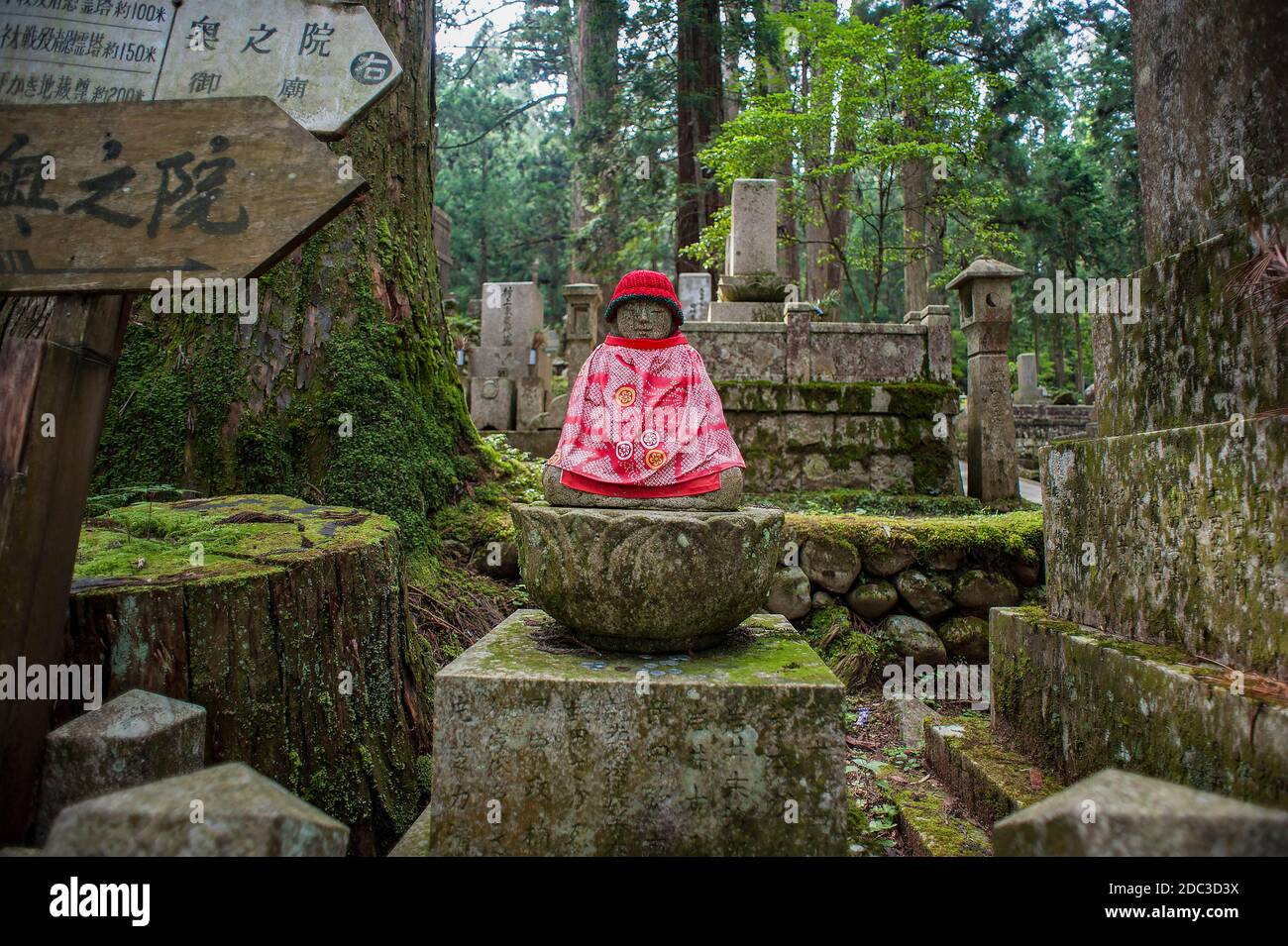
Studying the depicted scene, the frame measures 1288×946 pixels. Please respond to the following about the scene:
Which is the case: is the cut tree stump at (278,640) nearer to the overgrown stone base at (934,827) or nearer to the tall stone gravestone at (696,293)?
the overgrown stone base at (934,827)

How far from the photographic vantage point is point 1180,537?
2.08 metres

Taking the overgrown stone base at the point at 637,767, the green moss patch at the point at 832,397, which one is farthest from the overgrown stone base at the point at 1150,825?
the green moss patch at the point at 832,397

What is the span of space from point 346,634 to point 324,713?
251 millimetres

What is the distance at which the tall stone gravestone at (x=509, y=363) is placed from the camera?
1279 centimetres

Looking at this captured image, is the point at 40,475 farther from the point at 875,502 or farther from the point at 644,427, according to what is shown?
the point at 875,502

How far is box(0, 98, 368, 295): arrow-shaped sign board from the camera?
1947 millimetres

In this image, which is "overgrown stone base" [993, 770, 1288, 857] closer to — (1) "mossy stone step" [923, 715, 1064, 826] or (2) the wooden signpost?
(1) "mossy stone step" [923, 715, 1064, 826]

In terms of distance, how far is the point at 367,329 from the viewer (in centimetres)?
415

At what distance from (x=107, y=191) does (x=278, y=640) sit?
1.33 metres

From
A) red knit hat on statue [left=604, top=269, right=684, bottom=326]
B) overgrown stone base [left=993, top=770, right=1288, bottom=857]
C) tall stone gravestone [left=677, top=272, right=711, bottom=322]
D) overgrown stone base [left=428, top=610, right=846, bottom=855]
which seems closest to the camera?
overgrown stone base [left=993, top=770, right=1288, bottom=857]

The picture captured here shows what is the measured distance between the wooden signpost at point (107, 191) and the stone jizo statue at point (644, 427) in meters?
1.01

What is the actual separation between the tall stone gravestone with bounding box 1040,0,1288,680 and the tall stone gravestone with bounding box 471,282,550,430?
10765mm

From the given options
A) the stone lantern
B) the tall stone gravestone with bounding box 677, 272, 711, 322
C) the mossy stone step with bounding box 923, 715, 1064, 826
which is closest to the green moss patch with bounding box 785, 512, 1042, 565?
the mossy stone step with bounding box 923, 715, 1064, 826

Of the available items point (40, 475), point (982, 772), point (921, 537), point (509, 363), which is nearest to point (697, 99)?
point (509, 363)
